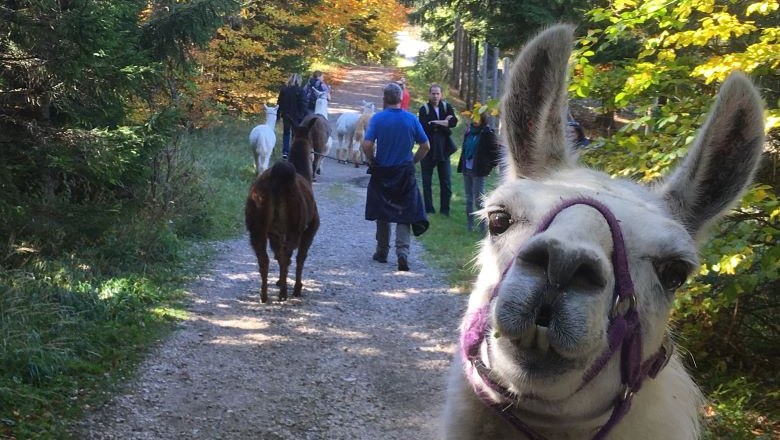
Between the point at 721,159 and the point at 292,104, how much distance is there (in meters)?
17.3

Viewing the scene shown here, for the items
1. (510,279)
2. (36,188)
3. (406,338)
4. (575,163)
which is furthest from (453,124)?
(510,279)

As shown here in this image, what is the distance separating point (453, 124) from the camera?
45.5 feet

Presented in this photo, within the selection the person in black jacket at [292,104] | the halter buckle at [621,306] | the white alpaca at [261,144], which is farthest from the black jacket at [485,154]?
the halter buckle at [621,306]

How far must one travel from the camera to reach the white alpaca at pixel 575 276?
1776 mm

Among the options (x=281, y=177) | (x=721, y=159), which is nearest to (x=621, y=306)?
(x=721, y=159)

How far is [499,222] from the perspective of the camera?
88.7 inches

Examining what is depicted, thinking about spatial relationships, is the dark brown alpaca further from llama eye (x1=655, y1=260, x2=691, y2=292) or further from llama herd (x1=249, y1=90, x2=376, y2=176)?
llama herd (x1=249, y1=90, x2=376, y2=176)

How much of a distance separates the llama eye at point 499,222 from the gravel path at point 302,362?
1.69m

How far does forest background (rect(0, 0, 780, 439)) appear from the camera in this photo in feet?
15.6

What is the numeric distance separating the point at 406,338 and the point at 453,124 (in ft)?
21.8

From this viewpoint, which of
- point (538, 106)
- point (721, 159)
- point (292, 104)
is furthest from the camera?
point (292, 104)

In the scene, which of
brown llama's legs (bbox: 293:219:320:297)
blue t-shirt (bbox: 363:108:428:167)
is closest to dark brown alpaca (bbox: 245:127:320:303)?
brown llama's legs (bbox: 293:219:320:297)

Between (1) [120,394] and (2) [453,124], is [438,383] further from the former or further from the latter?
(2) [453,124]

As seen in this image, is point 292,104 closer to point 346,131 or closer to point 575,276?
point 346,131
